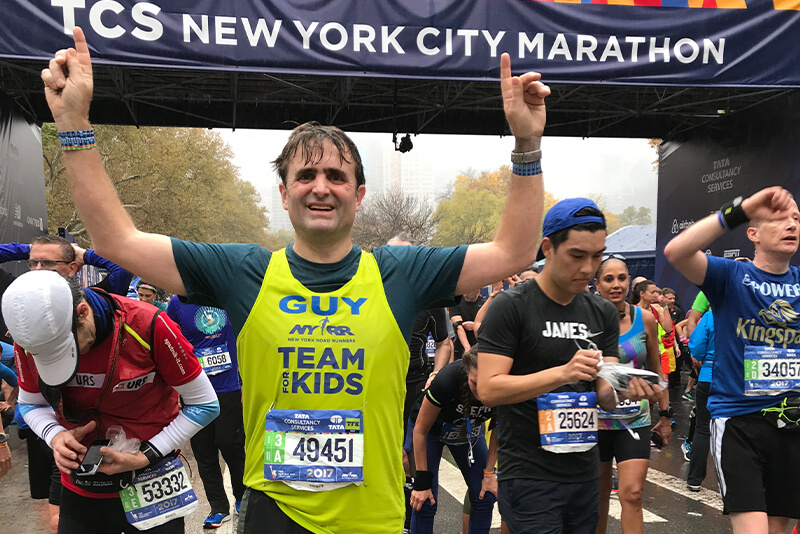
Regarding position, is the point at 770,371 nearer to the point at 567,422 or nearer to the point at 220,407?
the point at 567,422

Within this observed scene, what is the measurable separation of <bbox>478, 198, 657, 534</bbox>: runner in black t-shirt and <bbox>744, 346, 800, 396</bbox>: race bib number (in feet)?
3.38

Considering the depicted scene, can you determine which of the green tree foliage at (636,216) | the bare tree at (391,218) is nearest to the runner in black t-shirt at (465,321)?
the bare tree at (391,218)

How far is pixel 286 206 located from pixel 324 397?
0.62 meters

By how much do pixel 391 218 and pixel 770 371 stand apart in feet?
150

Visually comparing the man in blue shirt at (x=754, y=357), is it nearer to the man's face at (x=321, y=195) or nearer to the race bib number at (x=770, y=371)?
the race bib number at (x=770, y=371)

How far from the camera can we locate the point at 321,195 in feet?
6.68

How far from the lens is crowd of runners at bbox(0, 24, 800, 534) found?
200 cm

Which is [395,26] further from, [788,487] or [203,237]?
[203,237]

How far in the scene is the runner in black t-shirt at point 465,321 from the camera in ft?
26.1

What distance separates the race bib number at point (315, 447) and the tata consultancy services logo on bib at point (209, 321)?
3857mm

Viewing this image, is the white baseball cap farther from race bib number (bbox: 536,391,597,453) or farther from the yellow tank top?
race bib number (bbox: 536,391,597,453)

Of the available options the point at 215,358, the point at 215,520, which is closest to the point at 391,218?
the point at 215,358

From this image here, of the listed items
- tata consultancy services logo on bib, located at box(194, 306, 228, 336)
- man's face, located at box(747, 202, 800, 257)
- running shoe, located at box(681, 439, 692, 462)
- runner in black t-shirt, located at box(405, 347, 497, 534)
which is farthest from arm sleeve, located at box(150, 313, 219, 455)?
running shoe, located at box(681, 439, 692, 462)

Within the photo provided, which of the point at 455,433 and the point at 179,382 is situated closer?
the point at 179,382
